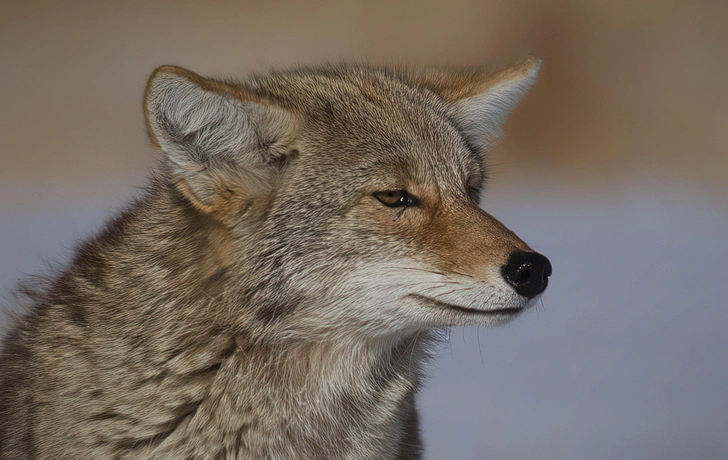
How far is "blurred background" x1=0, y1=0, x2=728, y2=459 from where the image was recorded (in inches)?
241

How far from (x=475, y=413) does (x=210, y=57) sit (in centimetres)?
485

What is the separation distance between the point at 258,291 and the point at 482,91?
154 cm

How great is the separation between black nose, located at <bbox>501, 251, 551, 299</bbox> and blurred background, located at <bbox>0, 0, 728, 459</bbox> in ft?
8.14

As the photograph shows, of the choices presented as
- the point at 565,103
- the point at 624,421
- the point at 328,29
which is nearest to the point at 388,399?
the point at 624,421

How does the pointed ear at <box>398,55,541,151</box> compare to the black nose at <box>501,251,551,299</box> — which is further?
the pointed ear at <box>398,55,541,151</box>

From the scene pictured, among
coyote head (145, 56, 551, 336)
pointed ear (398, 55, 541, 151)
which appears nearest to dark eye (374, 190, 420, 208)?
coyote head (145, 56, 551, 336)

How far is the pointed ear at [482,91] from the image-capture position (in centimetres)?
411

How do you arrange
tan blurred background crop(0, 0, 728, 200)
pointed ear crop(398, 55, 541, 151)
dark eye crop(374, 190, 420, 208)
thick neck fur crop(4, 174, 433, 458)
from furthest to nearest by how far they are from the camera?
tan blurred background crop(0, 0, 728, 200), pointed ear crop(398, 55, 541, 151), dark eye crop(374, 190, 420, 208), thick neck fur crop(4, 174, 433, 458)

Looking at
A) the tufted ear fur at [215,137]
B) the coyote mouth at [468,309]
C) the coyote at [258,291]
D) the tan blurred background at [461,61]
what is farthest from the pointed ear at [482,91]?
the tan blurred background at [461,61]

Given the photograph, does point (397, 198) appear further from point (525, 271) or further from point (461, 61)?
point (461, 61)

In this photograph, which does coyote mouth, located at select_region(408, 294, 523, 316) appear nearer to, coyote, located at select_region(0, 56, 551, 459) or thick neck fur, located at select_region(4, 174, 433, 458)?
coyote, located at select_region(0, 56, 551, 459)

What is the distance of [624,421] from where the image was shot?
5887 millimetres

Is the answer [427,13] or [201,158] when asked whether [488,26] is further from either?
[201,158]

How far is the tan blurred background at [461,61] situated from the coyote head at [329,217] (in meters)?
4.92
